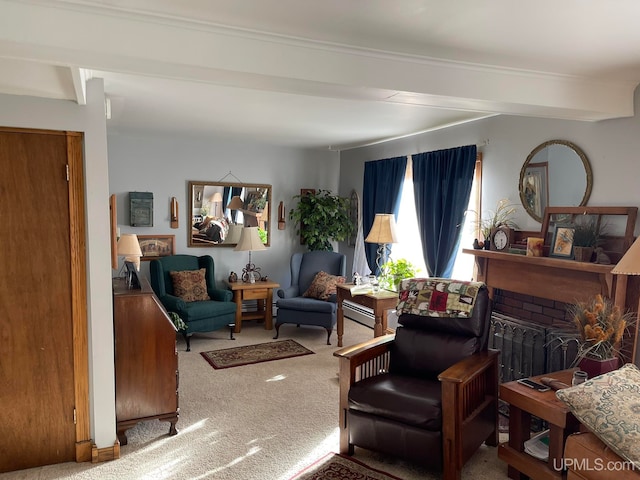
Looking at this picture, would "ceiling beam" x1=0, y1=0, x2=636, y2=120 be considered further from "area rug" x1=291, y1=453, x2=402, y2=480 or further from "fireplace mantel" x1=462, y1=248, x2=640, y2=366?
"area rug" x1=291, y1=453, x2=402, y2=480

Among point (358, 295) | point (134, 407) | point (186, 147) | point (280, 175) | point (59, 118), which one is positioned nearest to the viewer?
point (59, 118)

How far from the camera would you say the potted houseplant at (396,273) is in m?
4.84

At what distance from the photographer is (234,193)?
618 centimetres

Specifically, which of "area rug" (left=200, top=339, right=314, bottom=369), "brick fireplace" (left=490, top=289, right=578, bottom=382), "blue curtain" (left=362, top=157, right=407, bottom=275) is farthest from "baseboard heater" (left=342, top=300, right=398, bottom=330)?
"brick fireplace" (left=490, top=289, right=578, bottom=382)

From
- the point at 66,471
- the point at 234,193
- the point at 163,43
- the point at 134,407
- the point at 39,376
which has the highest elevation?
the point at 163,43

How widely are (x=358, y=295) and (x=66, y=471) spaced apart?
296 centimetres

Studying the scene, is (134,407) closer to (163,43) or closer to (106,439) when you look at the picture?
(106,439)

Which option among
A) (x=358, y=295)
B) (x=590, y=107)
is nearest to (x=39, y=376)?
(x=358, y=295)

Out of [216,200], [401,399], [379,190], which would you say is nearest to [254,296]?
[216,200]

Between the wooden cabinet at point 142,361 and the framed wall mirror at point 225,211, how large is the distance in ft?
9.38

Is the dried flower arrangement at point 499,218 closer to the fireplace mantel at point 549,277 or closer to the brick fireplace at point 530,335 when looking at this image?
the fireplace mantel at point 549,277

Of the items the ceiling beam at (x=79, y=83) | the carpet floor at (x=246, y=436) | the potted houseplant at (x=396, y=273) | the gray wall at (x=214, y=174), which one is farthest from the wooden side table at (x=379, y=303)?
the ceiling beam at (x=79, y=83)

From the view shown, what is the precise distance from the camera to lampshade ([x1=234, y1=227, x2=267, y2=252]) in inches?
225

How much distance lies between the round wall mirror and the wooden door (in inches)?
125
